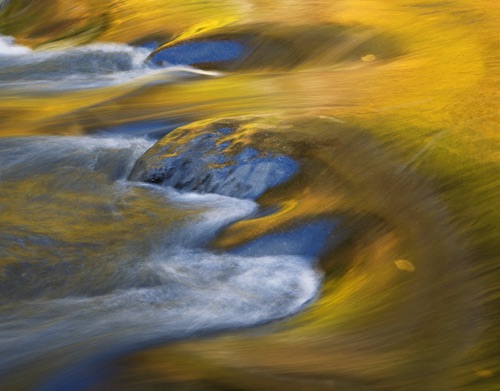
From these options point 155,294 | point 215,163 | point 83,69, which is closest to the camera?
point 155,294

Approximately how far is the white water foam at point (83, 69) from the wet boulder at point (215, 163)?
214 cm

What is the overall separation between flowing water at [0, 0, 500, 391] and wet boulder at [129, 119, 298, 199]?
Result: 0.04 feet

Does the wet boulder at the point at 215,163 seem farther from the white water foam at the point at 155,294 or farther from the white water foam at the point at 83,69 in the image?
the white water foam at the point at 83,69

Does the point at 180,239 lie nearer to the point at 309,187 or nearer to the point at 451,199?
the point at 309,187

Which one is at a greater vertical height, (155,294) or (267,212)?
(155,294)

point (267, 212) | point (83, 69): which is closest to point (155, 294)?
point (267, 212)

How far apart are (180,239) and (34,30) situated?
7117 millimetres

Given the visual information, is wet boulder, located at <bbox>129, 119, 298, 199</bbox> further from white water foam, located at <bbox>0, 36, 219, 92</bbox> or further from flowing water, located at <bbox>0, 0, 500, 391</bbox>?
white water foam, located at <bbox>0, 36, 219, 92</bbox>

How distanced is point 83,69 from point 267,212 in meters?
4.53

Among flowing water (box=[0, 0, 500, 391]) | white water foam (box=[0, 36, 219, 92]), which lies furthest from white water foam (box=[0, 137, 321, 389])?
white water foam (box=[0, 36, 219, 92])

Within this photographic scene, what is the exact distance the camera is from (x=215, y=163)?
4984 mm

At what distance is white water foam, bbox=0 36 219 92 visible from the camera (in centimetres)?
778

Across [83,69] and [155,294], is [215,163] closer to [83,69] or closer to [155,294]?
[155,294]

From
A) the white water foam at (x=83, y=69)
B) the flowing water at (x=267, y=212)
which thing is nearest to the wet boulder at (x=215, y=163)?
the flowing water at (x=267, y=212)
